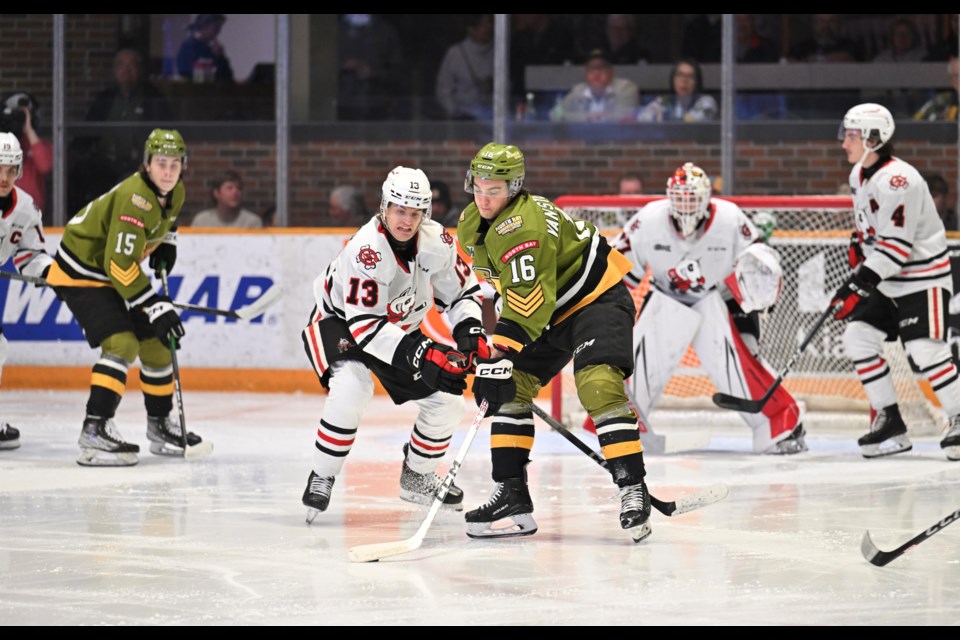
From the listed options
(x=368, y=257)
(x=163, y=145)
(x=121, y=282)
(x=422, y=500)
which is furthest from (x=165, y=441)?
(x=368, y=257)

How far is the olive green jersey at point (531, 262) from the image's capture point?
11.7ft

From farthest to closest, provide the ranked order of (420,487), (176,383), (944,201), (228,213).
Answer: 1. (228,213)
2. (944,201)
3. (176,383)
4. (420,487)

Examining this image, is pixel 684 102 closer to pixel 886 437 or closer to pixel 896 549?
pixel 886 437

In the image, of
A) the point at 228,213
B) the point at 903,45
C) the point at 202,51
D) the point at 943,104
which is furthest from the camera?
the point at 202,51

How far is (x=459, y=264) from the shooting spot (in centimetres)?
404

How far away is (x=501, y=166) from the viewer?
11.9 feet

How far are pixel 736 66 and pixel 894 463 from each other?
2548mm

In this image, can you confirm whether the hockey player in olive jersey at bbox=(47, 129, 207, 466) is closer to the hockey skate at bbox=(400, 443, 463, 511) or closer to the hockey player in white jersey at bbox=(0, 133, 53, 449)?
the hockey player in white jersey at bbox=(0, 133, 53, 449)

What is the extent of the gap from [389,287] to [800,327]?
2.84 metres

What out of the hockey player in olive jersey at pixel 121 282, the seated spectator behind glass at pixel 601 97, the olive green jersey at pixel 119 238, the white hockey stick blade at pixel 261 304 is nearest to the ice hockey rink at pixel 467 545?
the hockey player in olive jersey at pixel 121 282

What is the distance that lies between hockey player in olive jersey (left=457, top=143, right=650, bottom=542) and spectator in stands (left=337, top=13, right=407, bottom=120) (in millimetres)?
3731
